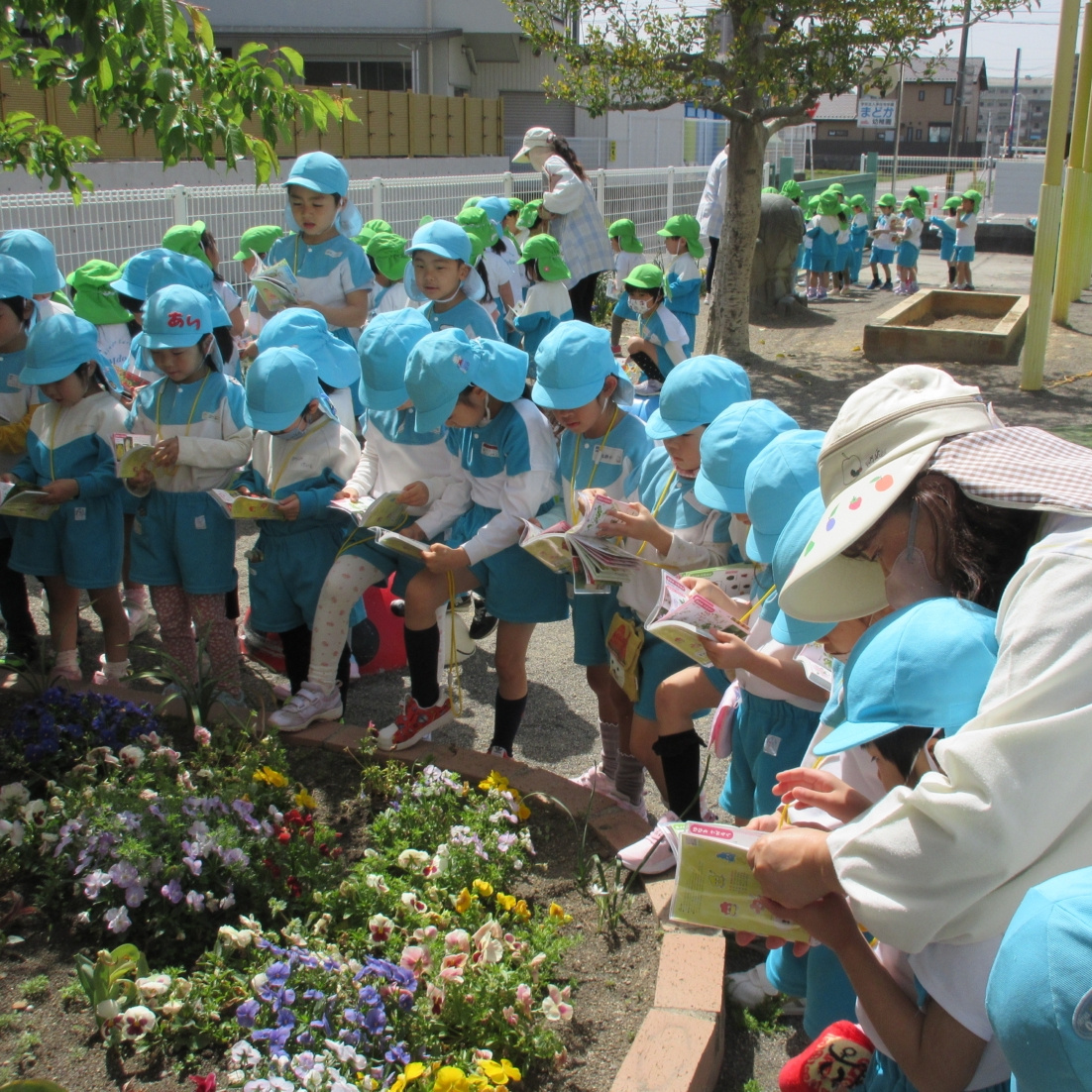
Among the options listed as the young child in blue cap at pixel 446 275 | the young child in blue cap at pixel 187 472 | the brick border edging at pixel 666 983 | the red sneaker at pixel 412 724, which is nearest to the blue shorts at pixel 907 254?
the young child in blue cap at pixel 446 275

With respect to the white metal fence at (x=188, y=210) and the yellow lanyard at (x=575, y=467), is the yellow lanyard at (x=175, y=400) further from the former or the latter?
the white metal fence at (x=188, y=210)

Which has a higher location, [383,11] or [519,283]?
[383,11]

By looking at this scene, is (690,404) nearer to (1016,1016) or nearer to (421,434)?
(421,434)

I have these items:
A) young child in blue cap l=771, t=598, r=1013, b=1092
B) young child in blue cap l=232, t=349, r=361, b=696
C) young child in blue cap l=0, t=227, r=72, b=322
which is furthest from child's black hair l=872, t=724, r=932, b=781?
young child in blue cap l=0, t=227, r=72, b=322

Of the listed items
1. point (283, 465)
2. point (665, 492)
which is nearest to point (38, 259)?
point (283, 465)

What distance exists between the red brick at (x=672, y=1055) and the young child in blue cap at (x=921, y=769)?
668mm

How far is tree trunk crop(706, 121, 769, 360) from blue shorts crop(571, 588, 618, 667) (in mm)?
7650

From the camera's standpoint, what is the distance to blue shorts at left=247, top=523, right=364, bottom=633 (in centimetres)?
393

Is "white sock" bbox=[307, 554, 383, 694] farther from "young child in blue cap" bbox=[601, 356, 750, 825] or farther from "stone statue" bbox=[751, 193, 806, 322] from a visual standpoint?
"stone statue" bbox=[751, 193, 806, 322]

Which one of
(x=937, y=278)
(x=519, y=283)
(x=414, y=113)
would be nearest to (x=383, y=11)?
(x=414, y=113)

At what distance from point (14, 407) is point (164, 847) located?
2.67 m

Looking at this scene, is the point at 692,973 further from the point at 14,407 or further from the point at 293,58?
the point at 14,407

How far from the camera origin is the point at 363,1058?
209 cm

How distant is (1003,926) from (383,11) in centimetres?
3197
